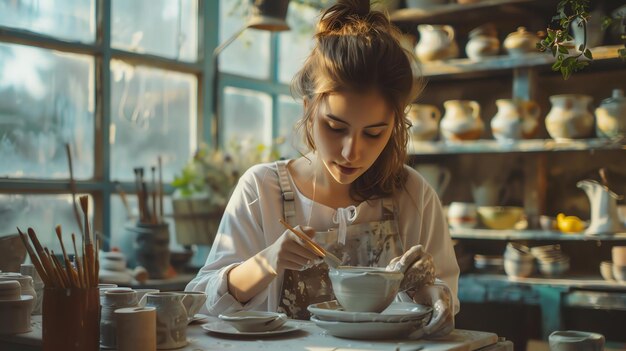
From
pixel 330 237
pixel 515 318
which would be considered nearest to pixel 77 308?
pixel 330 237

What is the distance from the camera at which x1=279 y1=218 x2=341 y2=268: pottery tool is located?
65.9 inches

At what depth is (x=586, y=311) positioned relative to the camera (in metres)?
3.76

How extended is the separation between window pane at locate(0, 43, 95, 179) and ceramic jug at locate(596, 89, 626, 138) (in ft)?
7.74

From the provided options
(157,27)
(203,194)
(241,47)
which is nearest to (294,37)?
(241,47)

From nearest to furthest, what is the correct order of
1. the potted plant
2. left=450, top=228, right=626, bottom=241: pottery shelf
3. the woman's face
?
Result: the woman's face → left=450, top=228, right=626, bottom=241: pottery shelf → the potted plant

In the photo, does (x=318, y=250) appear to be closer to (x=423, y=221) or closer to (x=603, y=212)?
(x=423, y=221)

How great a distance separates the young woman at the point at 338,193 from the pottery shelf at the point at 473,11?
6.04 feet

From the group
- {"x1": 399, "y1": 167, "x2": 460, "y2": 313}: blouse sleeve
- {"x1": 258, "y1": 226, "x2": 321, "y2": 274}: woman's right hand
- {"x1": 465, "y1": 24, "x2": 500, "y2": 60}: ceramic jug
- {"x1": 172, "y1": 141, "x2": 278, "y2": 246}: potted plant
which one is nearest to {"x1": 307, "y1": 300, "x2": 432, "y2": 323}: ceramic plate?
{"x1": 258, "y1": 226, "x2": 321, "y2": 274}: woman's right hand

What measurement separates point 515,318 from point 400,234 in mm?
1791

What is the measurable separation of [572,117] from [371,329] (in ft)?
8.07

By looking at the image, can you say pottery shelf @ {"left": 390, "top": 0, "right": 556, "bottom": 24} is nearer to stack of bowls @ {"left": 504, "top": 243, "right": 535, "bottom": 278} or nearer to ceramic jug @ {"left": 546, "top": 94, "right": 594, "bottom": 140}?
ceramic jug @ {"left": 546, "top": 94, "right": 594, "bottom": 140}

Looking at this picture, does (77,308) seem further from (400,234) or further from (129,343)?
(400,234)

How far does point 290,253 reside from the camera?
183 centimetres

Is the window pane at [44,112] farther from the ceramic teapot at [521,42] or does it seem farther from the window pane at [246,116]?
the ceramic teapot at [521,42]
